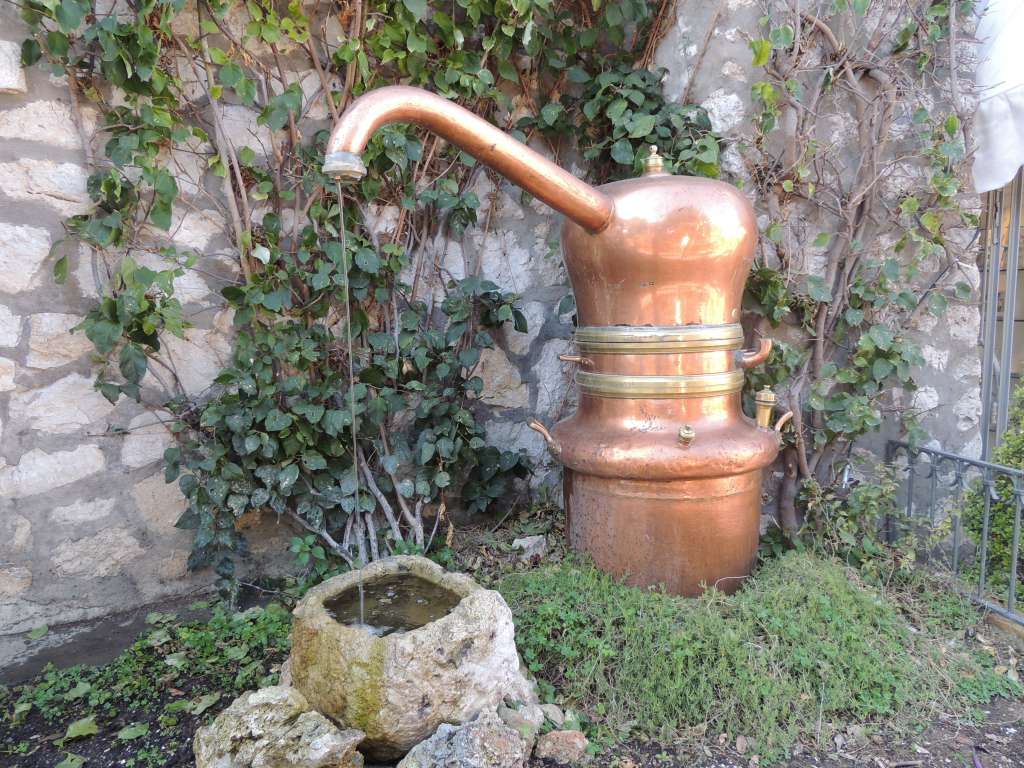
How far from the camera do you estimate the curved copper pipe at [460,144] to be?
1327 mm

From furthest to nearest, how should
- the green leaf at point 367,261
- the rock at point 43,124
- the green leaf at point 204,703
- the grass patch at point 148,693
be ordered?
the green leaf at point 367,261, the rock at point 43,124, the green leaf at point 204,703, the grass patch at point 148,693

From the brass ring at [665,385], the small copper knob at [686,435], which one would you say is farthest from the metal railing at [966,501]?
the small copper knob at [686,435]

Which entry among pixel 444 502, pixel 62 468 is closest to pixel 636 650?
pixel 444 502

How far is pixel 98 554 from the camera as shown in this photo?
6.96 feet

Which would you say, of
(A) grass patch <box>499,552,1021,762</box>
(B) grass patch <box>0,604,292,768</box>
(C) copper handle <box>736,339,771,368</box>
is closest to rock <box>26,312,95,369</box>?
(B) grass patch <box>0,604,292,768</box>

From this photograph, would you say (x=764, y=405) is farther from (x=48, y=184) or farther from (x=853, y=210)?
(x=48, y=184)

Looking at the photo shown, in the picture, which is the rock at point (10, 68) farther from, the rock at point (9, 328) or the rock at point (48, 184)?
the rock at point (9, 328)

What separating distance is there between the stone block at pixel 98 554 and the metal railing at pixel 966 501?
275 cm

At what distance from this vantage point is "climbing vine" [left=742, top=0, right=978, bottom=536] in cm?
226

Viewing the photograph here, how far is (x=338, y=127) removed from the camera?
1.33 metres

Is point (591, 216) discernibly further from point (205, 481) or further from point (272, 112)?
point (205, 481)

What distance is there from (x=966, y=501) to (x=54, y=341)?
10.3ft

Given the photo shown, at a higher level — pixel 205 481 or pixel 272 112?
pixel 272 112

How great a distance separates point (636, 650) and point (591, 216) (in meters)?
1.18
